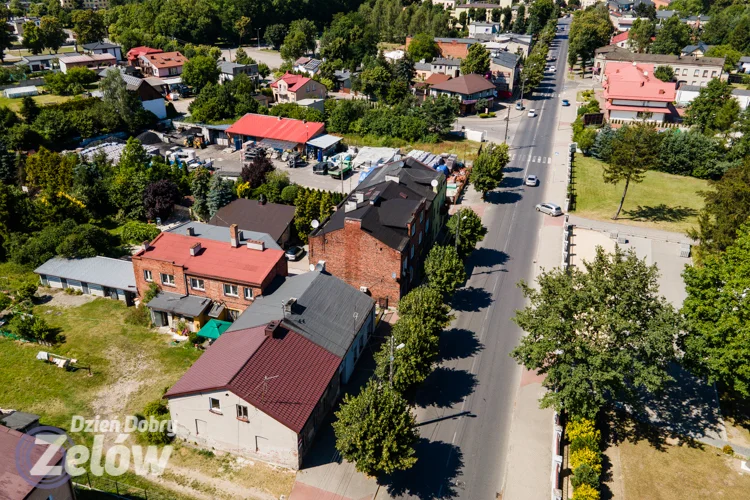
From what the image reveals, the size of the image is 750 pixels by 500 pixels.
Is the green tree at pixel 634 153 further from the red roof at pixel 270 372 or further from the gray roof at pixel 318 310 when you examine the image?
the red roof at pixel 270 372

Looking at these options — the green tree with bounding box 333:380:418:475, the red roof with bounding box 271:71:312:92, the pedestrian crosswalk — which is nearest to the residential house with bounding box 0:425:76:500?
the green tree with bounding box 333:380:418:475

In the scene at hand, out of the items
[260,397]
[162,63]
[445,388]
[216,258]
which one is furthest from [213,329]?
[162,63]

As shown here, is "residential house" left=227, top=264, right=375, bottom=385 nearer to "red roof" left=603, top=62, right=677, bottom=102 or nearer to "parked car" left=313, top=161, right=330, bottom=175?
"parked car" left=313, top=161, right=330, bottom=175

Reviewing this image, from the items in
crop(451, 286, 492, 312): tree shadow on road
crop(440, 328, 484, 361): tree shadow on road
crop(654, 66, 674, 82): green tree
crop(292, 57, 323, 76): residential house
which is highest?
crop(654, 66, 674, 82): green tree

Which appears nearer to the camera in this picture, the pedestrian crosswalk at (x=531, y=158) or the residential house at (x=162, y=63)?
the pedestrian crosswalk at (x=531, y=158)

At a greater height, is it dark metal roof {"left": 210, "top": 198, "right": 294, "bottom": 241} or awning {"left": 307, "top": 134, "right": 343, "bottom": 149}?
awning {"left": 307, "top": 134, "right": 343, "bottom": 149}

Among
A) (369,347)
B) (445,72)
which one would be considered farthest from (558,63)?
(369,347)

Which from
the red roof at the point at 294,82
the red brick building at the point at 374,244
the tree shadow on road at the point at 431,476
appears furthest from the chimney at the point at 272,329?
the red roof at the point at 294,82

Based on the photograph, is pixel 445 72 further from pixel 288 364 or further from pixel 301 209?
pixel 288 364

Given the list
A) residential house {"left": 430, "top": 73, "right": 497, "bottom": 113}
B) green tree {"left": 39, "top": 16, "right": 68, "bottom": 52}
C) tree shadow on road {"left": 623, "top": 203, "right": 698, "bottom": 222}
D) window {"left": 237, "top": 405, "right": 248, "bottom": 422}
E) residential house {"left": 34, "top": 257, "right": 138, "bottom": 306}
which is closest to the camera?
window {"left": 237, "top": 405, "right": 248, "bottom": 422}
